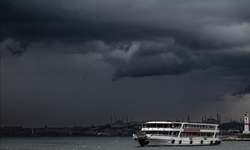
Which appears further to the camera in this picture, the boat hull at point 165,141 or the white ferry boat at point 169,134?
Result: the white ferry boat at point 169,134

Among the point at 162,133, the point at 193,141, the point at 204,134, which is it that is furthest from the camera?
the point at 204,134

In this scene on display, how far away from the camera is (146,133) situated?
334 feet

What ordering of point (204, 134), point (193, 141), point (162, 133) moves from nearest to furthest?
point (162, 133), point (193, 141), point (204, 134)

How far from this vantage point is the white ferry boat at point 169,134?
99500mm

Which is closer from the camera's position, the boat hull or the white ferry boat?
the boat hull

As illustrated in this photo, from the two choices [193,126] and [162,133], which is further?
[193,126]

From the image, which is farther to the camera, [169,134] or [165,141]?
[169,134]

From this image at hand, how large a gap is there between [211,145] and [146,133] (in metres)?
31.1

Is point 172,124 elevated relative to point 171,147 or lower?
elevated

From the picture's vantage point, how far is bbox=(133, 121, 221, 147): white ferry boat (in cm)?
9950

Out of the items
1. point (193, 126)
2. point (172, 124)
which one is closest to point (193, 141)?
point (193, 126)

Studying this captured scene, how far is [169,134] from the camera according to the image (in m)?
102

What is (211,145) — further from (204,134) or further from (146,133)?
(146,133)

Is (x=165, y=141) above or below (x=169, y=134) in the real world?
below
